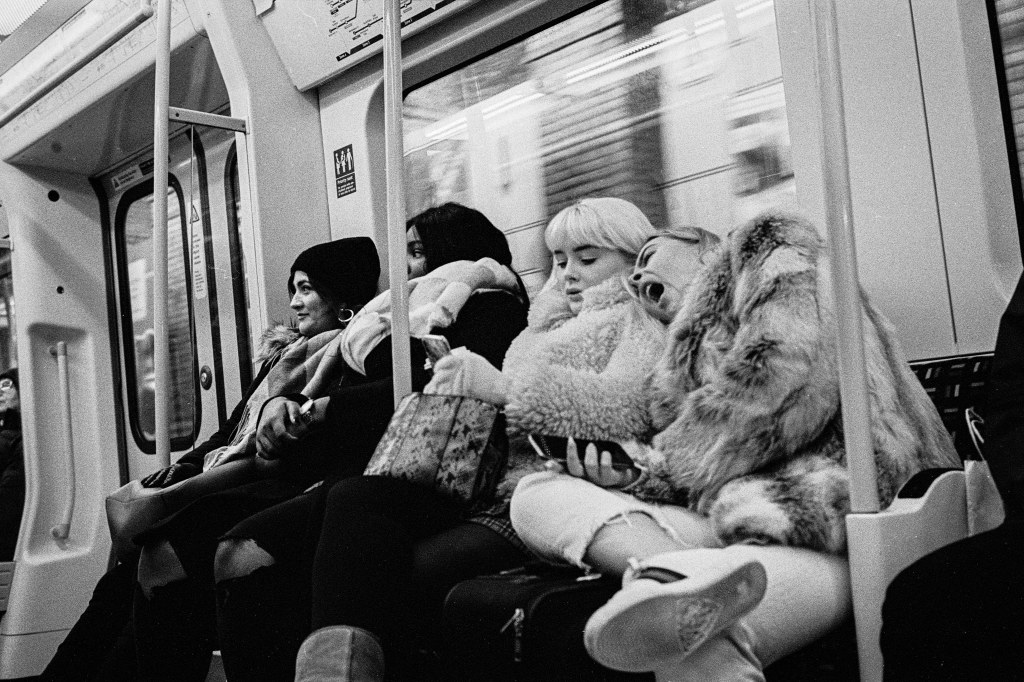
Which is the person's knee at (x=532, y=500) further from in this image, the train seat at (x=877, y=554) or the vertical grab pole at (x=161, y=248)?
the vertical grab pole at (x=161, y=248)

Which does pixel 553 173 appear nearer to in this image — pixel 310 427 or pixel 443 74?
pixel 443 74

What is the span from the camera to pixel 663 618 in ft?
4.05

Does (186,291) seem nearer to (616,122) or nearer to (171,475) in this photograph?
(171,475)

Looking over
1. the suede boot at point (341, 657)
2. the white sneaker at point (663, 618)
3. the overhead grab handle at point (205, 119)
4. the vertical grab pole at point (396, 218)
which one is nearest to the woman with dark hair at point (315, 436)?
the vertical grab pole at point (396, 218)

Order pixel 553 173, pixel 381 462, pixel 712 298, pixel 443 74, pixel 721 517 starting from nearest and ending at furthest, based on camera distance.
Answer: pixel 721 517 < pixel 712 298 < pixel 381 462 < pixel 553 173 < pixel 443 74

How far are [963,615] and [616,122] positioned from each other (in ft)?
6.36

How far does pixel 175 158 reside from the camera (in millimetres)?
4461

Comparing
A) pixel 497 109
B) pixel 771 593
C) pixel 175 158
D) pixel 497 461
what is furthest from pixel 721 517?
pixel 175 158

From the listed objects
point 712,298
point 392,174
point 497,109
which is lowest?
point 712,298

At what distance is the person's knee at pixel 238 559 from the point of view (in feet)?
7.29

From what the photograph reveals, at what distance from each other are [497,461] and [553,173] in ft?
4.36

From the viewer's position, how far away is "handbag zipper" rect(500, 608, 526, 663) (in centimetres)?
138

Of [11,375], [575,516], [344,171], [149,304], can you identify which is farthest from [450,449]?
[11,375]

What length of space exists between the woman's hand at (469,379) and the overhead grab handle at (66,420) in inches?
135
